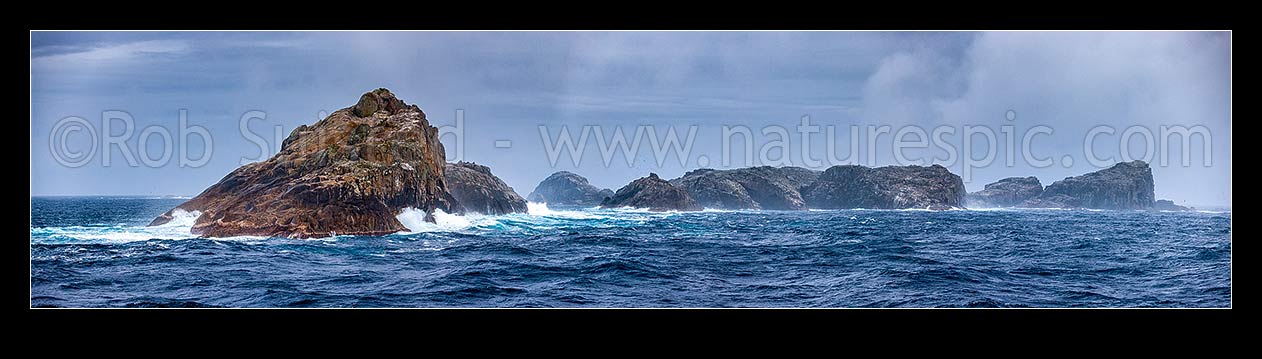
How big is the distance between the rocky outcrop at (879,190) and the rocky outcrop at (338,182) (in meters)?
50.6

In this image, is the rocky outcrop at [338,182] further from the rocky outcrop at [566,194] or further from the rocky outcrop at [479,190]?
the rocky outcrop at [479,190]

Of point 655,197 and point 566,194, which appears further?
point 655,197

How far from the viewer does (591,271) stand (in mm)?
15922

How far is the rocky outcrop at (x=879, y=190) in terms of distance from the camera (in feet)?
237

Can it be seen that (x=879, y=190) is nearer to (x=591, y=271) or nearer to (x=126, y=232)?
(x=591, y=271)

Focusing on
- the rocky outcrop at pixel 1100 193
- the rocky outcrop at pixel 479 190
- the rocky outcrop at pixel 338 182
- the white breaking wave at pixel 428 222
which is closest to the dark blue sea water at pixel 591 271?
the rocky outcrop at pixel 338 182

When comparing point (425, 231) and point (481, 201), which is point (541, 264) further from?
point (481, 201)

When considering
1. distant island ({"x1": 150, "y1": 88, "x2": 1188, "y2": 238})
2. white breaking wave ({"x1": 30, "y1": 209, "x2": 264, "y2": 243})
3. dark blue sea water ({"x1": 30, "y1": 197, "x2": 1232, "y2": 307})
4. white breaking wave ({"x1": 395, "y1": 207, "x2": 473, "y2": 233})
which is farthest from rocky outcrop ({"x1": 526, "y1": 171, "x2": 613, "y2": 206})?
white breaking wave ({"x1": 30, "y1": 209, "x2": 264, "y2": 243})

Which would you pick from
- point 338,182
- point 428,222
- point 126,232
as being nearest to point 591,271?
point 338,182

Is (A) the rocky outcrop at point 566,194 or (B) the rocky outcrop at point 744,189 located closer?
(A) the rocky outcrop at point 566,194

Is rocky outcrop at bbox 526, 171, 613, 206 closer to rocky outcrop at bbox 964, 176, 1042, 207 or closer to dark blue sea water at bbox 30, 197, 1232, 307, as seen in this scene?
dark blue sea water at bbox 30, 197, 1232, 307

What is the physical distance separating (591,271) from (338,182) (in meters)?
11.7

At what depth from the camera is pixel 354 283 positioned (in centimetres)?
1470
